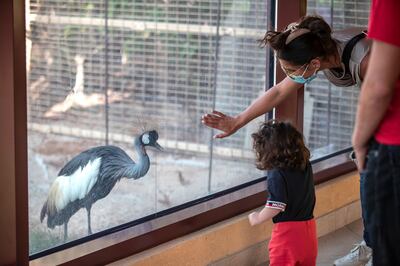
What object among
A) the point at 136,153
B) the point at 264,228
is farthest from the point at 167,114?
the point at 264,228

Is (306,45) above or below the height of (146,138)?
above

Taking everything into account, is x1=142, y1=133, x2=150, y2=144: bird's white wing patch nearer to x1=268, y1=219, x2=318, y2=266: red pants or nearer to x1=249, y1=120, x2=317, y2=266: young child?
x1=249, y1=120, x2=317, y2=266: young child

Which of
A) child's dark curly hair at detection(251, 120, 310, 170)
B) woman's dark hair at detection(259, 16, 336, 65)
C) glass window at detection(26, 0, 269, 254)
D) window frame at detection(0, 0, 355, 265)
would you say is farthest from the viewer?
child's dark curly hair at detection(251, 120, 310, 170)

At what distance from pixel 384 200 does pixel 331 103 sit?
2327 mm

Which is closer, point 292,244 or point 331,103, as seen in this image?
point 292,244

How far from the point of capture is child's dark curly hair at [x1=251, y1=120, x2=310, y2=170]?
2803 millimetres

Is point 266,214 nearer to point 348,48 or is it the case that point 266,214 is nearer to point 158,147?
point 158,147

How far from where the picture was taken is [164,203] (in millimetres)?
3021

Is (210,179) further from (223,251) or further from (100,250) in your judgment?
(100,250)

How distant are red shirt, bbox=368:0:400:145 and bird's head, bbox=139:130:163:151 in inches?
49.5

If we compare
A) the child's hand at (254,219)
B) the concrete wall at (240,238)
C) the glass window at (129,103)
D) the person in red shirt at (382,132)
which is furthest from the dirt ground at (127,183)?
the person in red shirt at (382,132)

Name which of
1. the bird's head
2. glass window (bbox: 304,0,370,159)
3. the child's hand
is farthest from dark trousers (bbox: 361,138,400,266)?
glass window (bbox: 304,0,370,159)

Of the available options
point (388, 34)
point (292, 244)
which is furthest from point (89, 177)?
point (388, 34)

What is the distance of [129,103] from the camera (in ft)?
9.25
